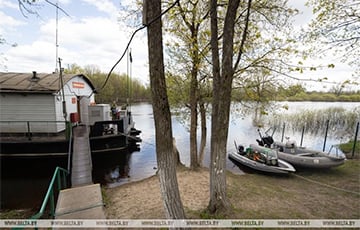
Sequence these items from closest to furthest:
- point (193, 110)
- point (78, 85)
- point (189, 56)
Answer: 1. point (189, 56)
2. point (193, 110)
3. point (78, 85)

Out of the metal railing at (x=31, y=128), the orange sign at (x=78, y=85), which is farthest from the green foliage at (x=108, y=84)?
the metal railing at (x=31, y=128)

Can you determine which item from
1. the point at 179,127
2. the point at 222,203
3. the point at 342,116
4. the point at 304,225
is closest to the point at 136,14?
the point at 222,203

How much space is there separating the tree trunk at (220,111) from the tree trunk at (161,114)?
1.04m

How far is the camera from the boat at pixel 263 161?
23.3 feet

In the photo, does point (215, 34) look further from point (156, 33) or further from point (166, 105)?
point (166, 105)

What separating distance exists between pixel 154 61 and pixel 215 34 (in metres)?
1.67

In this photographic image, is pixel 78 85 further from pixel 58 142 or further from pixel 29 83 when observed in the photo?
pixel 58 142

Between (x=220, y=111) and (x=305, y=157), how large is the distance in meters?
6.63

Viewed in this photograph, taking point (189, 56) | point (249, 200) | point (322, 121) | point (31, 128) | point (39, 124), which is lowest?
point (249, 200)

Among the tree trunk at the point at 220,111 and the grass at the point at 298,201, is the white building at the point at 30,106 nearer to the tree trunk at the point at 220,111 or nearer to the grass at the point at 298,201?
the grass at the point at 298,201

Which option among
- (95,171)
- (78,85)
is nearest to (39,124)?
(95,171)

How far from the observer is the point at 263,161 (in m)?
7.64

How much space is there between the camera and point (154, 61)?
2.07 m

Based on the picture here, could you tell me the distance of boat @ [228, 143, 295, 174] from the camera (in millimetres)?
7102
